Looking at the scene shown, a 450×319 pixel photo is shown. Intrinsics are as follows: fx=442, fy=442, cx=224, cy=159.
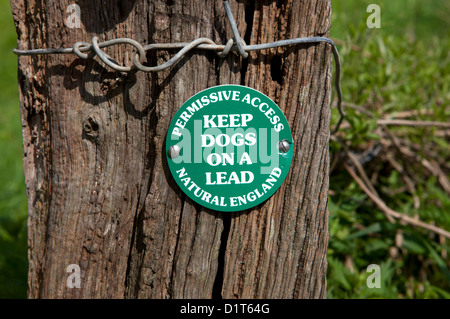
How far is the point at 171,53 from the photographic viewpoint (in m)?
1.56

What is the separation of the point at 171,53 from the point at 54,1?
47cm

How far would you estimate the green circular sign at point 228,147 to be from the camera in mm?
1569

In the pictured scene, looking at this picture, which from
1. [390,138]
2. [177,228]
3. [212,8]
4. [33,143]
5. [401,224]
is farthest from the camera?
[390,138]

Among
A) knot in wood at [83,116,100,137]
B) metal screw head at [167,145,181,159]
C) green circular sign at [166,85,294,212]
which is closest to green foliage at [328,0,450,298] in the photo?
green circular sign at [166,85,294,212]

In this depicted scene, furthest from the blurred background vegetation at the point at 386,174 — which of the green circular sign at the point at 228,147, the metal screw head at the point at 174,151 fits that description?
the metal screw head at the point at 174,151

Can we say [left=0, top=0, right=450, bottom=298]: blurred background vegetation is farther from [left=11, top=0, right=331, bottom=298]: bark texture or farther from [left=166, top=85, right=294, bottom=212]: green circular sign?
[left=166, top=85, right=294, bottom=212]: green circular sign

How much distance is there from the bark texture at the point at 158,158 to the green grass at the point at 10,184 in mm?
1290

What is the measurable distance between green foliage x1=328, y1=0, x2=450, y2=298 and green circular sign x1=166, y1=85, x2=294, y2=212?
3.81 ft

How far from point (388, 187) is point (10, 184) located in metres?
3.47

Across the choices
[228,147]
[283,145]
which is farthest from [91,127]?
[283,145]

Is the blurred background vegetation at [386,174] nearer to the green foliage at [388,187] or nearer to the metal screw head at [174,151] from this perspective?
the green foliage at [388,187]

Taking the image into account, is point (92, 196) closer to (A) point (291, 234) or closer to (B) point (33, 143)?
(B) point (33, 143)

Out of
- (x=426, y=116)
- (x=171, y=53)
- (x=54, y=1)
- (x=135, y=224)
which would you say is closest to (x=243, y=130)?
(x=171, y=53)

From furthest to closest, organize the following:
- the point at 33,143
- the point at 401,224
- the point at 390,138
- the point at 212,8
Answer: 1. the point at 390,138
2. the point at 401,224
3. the point at 33,143
4. the point at 212,8
